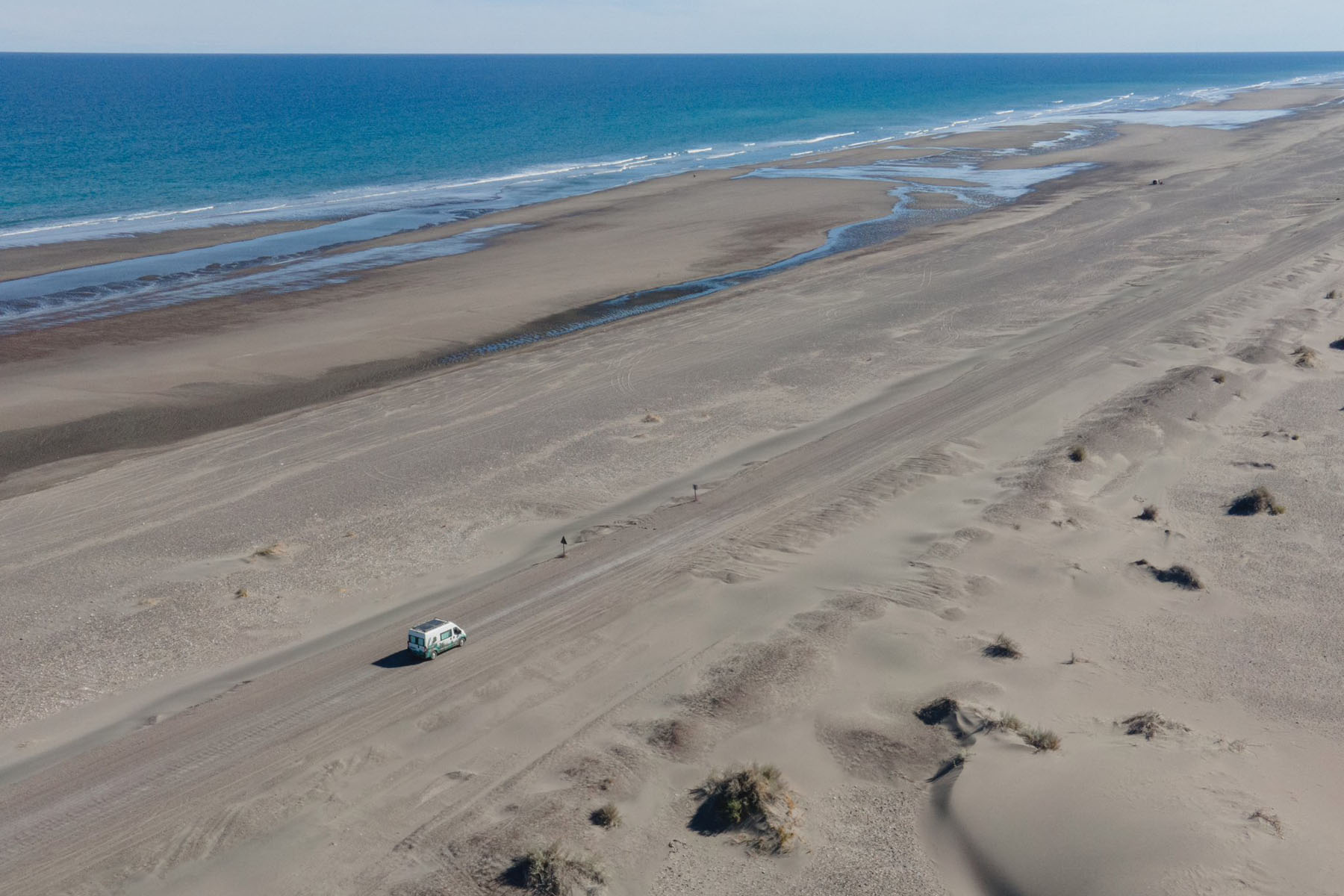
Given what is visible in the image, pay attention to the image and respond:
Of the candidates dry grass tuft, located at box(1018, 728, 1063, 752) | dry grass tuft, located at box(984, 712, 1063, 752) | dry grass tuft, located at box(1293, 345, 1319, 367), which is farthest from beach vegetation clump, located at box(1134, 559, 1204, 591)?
dry grass tuft, located at box(1293, 345, 1319, 367)

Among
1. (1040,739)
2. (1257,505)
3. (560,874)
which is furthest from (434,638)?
(1257,505)

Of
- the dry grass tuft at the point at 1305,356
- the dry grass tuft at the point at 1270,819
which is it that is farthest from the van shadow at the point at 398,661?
the dry grass tuft at the point at 1305,356

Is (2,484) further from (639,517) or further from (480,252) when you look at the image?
(480,252)

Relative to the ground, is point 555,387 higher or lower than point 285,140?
lower

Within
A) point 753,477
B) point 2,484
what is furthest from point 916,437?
point 2,484

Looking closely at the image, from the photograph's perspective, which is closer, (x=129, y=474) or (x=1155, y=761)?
(x=1155, y=761)

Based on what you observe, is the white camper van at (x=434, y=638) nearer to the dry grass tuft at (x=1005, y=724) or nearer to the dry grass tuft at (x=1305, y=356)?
the dry grass tuft at (x=1005, y=724)
